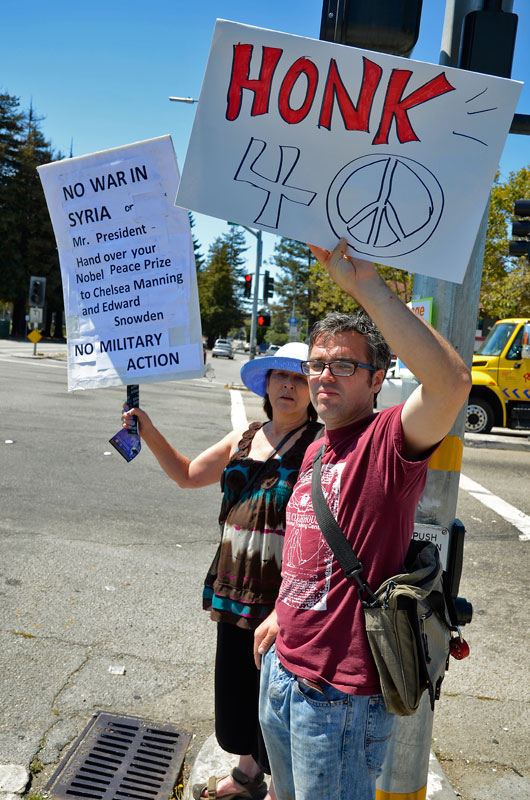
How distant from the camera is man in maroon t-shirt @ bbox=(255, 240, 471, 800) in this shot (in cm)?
166

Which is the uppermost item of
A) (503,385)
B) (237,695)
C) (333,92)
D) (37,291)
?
(333,92)

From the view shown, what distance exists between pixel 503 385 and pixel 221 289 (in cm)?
7580

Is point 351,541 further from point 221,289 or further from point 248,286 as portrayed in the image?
point 221,289

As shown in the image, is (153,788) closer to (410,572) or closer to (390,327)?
(410,572)

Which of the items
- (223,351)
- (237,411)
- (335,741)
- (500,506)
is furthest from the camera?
(223,351)

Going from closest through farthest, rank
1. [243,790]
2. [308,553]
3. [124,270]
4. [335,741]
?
[335,741] → [308,553] → [124,270] → [243,790]

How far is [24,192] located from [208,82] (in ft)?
200

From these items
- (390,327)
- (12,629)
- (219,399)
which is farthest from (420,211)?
(219,399)

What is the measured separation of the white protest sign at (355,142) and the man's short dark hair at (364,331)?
→ 8.8 inches

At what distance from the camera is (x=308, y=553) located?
1.87 meters

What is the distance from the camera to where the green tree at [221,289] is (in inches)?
3396

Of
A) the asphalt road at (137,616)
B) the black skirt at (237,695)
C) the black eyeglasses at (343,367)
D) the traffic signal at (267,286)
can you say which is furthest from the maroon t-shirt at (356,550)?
the traffic signal at (267,286)

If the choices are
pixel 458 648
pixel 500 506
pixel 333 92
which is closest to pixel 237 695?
pixel 458 648

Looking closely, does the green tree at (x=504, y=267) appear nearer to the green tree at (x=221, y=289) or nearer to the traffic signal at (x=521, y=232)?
the traffic signal at (x=521, y=232)
